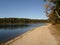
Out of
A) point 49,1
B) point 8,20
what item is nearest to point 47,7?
point 49,1

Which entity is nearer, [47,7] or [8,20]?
[47,7]

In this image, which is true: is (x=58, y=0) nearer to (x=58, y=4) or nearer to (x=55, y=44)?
(x=58, y=4)

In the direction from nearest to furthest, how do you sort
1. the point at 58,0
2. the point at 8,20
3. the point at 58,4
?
the point at 58,0
the point at 58,4
the point at 8,20

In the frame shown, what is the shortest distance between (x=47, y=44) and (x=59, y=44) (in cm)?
117

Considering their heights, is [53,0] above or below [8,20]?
above

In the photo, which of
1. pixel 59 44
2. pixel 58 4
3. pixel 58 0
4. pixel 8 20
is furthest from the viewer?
pixel 8 20

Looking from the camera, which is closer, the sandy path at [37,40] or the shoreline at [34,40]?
the sandy path at [37,40]

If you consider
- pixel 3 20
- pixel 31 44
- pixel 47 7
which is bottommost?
pixel 3 20

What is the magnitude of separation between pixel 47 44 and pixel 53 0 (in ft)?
39.7

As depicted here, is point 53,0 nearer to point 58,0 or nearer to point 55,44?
point 58,0

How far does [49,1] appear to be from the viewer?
24.6 metres

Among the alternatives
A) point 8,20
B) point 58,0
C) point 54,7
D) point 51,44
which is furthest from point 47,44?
point 8,20

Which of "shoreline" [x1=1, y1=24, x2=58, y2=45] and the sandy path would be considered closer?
the sandy path

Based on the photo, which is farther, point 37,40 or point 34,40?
point 34,40
